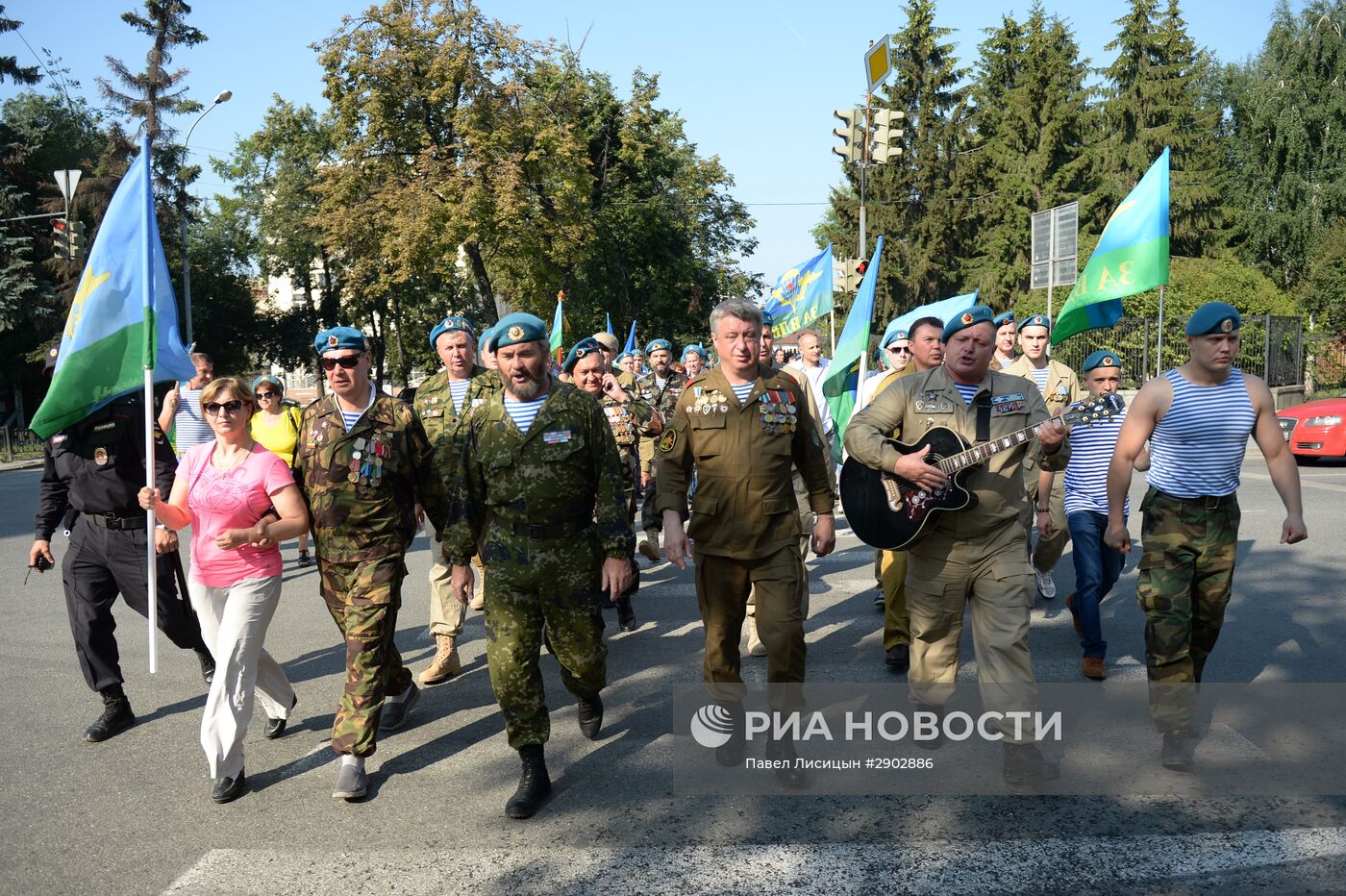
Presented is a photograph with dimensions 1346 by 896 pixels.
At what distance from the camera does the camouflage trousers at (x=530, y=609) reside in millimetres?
4281

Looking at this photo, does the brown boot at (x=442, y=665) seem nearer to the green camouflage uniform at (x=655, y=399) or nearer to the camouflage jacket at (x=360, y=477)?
the camouflage jacket at (x=360, y=477)

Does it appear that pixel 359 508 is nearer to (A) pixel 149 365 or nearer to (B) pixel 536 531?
(B) pixel 536 531

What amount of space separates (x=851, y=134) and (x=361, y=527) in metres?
13.4

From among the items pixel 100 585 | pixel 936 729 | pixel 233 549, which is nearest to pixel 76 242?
pixel 100 585

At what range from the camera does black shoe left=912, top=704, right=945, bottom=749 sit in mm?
4695

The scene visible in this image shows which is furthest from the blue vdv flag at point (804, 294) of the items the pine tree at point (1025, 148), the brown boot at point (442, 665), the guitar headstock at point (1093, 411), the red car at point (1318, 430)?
the pine tree at point (1025, 148)

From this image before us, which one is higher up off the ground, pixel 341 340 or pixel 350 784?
pixel 341 340

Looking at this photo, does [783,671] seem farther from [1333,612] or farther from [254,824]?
[1333,612]

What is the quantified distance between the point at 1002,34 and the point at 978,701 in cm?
4868

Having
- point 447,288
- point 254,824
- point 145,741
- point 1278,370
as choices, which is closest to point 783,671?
point 254,824

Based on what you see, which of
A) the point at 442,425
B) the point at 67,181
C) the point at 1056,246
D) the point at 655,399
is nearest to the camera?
the point at 442,425

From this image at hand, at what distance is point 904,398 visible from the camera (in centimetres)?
470

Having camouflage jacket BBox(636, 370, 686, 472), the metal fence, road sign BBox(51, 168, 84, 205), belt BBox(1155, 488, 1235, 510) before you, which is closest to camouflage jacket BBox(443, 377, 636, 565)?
belt BBox(1155, 488, 1235, 510)

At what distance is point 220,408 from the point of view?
4504 mm
